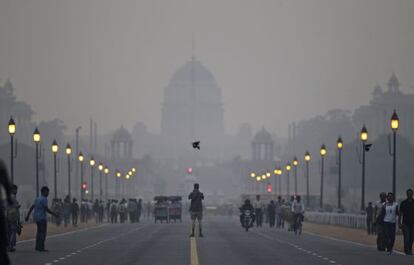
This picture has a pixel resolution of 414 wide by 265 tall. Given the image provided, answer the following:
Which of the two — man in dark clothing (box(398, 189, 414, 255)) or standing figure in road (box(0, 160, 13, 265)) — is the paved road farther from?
standing figure in road (box(0, 160, 13, 265))

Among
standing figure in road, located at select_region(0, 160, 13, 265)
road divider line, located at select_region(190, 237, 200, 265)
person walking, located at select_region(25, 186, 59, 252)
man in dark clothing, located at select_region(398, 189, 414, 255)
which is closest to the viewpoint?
standing figure in road, located at select_region(0, 160, 13, 265)

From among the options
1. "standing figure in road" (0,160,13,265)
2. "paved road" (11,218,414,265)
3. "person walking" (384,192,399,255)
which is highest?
"standing figure in road" (0,160,13,265)

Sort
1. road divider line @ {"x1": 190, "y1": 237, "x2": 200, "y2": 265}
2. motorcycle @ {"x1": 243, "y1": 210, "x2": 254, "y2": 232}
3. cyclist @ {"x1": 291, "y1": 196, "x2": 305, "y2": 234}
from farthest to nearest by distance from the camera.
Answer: motorcycle @ {"x1": 243, "y1": 210, "x2": 254, "y2": 232}
cyclist @ {"x1": 291, "y1": 196, "x2": 305, "y2": 234}
road divider line @ {"x1": 190, "y1": 237, "x2": 200, "y2": 265}

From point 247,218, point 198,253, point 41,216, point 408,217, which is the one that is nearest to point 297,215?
point 247,218

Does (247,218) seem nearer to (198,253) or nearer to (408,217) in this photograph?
(198,253)

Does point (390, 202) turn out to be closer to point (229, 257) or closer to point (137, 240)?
point (229, 257)

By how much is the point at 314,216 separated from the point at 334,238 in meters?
35.5

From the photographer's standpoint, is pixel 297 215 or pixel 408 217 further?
pixel 297 215

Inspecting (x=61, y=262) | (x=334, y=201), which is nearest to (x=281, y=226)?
(x=61, y=262)

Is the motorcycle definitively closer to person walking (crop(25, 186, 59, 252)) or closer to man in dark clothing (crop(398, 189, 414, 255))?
person walking (crop(25, 186, 59, 252))

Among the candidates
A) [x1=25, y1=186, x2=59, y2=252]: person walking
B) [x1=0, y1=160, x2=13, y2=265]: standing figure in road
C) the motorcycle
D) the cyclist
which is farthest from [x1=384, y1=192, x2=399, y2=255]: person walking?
the motorcycle

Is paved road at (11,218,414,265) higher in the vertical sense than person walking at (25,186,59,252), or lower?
lower

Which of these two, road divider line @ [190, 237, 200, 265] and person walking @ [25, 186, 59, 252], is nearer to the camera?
road divider line @ [190, 237, 200, 265]

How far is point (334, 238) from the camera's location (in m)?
60.2
